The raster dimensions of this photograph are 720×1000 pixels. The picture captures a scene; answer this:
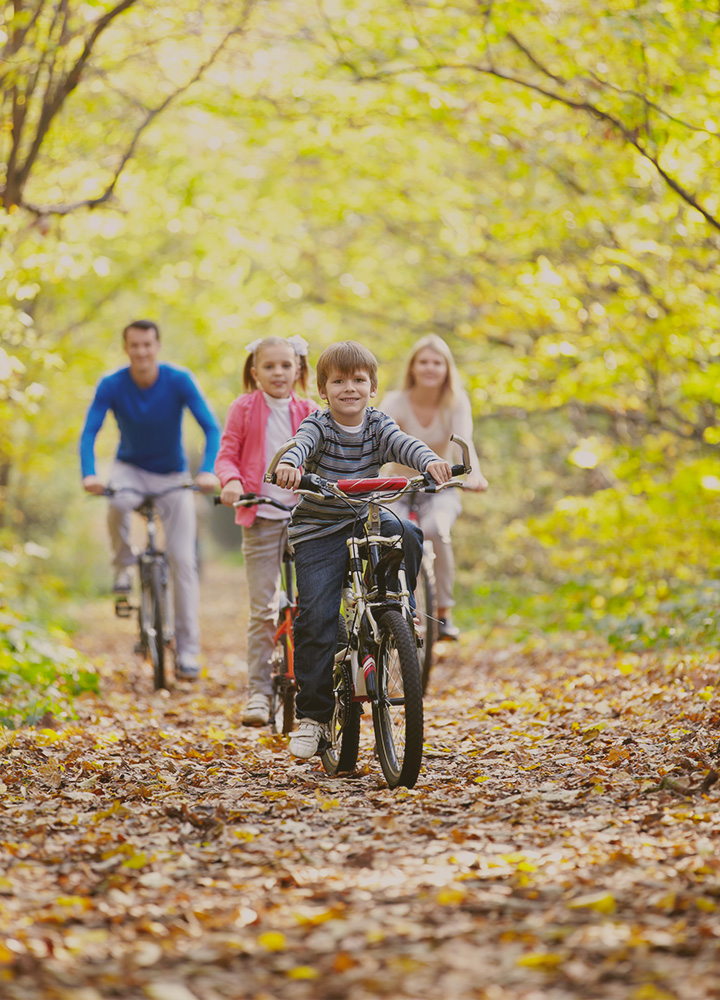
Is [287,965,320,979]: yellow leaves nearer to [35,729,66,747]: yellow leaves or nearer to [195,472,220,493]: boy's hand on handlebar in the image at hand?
[35,729,66,747]: yellow leaves

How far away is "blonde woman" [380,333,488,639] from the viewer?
7.64 m

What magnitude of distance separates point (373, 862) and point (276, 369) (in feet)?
10.5

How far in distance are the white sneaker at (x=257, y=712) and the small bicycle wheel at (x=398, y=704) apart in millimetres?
1430

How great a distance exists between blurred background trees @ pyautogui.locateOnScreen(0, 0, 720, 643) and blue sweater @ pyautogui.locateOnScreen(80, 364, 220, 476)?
86cm

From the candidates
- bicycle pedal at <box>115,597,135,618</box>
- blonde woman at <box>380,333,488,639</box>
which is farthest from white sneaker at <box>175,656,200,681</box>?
blonde woman at <box>380,333,488,639</box>

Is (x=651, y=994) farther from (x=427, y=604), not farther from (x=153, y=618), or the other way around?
(x=153, y=618)

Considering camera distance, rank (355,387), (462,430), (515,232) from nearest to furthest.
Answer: (355,387), (462,430), (515,232)

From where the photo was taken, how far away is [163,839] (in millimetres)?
3945

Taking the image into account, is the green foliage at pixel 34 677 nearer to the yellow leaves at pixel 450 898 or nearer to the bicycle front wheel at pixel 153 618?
the bicycle front wheel at pixel 153 618

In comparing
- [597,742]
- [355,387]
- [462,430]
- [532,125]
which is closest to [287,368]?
[355,387]

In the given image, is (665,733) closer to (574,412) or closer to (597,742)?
(597,742)

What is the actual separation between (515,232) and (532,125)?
1.19 meters

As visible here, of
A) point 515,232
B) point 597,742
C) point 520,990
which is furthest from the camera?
point 515,232

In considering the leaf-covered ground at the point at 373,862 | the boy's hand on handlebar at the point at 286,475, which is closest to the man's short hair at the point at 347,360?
the boy's hand on handlebar at the point at 286,475
